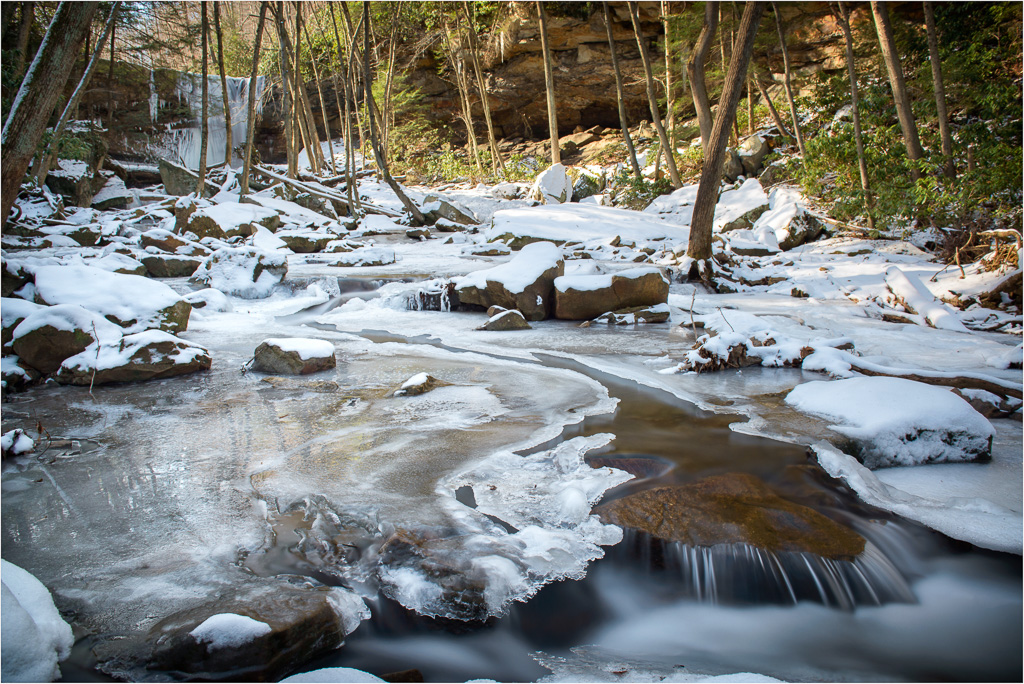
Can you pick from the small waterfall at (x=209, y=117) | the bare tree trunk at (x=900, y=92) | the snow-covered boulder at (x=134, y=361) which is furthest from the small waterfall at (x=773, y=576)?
the small waterfall at (x=209, y=117)

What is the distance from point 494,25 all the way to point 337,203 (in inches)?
Answer: 435

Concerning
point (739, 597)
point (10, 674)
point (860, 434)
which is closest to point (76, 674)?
point (10, 674)

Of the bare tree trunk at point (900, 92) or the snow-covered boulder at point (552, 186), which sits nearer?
the bare tree trunk at point (900, 92)

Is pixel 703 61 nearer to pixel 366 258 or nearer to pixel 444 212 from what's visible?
pixel 444 212

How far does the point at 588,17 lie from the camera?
949 inches

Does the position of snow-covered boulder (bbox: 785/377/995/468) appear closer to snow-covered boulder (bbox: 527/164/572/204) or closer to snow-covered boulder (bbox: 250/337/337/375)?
snow-covered boulder (bbox: 250/337/337/375)

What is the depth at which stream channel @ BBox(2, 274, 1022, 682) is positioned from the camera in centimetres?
203

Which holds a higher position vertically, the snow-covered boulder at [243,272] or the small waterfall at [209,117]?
the small waterfall at [209,117]

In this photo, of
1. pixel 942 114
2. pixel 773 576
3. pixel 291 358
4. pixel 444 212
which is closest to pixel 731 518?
pixel 773 576

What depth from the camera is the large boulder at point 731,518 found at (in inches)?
96.0

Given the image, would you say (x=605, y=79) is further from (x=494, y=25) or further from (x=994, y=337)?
(x=994, y=337)

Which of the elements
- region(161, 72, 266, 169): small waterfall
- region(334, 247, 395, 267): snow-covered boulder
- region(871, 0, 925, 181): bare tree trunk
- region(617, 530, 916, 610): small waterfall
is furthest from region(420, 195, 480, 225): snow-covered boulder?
region(617, 530, 916, 610): small waterfall

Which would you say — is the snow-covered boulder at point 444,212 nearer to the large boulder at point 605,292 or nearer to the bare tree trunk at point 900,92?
the large boulder at point 605,292

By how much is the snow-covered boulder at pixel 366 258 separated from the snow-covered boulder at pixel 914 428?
985cm
